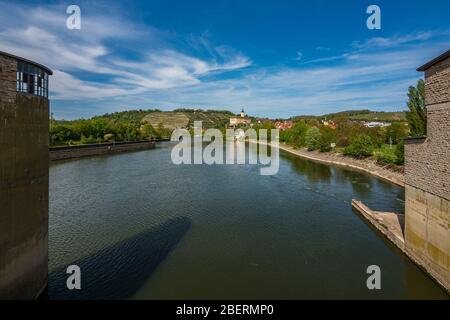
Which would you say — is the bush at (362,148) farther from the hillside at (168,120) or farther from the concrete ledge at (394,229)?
the hillside at (168,120)

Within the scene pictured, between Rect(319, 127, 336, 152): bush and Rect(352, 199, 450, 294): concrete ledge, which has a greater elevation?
Rect(319, 127, 336, 152): bush

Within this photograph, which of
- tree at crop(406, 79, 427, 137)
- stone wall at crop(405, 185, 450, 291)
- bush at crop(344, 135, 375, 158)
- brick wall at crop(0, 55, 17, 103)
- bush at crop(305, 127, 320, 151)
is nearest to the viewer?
brick wall at crop(0, 55, 17, 103)

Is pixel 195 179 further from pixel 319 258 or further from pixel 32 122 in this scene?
pixel 32 122

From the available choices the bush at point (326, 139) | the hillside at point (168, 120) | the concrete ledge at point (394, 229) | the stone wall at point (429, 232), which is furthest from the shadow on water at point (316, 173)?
the hillside at point (168, 120)

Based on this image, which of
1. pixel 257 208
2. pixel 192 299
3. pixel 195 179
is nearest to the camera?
pixel 192 299

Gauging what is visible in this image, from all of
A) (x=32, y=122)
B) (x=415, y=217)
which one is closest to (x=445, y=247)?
(x=415, y=217)

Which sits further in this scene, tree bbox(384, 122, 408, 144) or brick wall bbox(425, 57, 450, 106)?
tree bbox(384, 122, 408, 144)

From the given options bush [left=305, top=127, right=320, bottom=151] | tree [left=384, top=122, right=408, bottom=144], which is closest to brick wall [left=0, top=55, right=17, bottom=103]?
bush [left=305, top=127, right=320, bottom=151]

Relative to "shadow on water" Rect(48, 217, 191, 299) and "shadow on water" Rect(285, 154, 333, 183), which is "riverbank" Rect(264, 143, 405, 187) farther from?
"shadow on water" Rect(48, 217, 191, 299)
